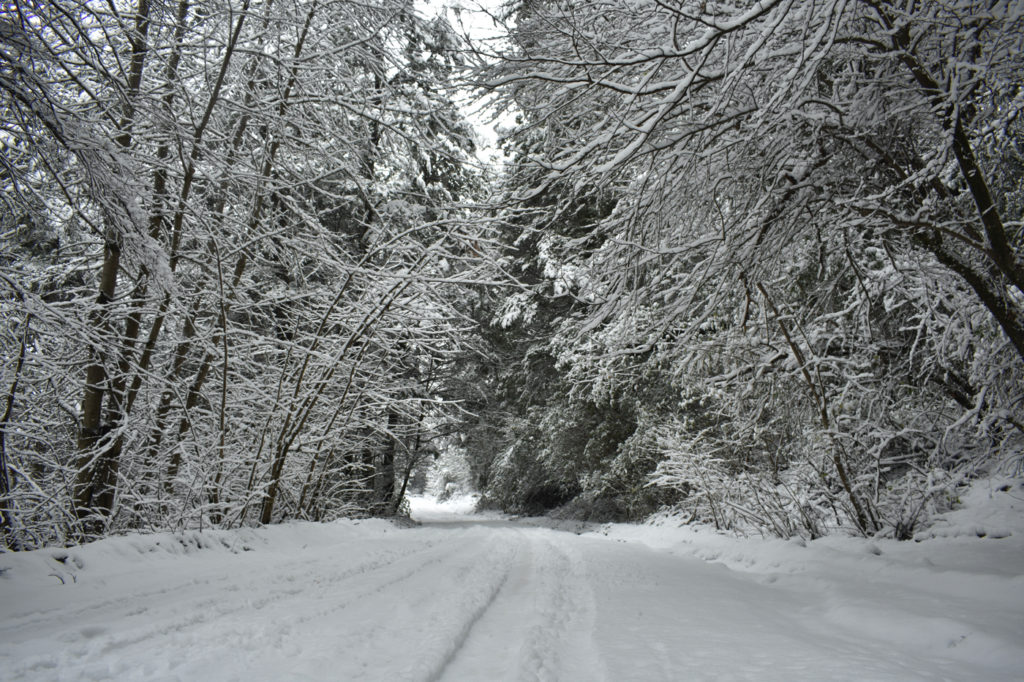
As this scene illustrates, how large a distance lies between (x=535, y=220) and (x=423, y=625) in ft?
9.61

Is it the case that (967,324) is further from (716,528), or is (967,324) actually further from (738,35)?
(716,528)

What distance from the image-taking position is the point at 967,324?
3.70 m

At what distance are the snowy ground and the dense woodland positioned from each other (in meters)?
0.78

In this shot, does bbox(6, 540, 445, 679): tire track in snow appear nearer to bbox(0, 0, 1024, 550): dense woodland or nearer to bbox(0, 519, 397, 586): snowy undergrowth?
bbox(0, 519, 397, 586): snowy undergrowth

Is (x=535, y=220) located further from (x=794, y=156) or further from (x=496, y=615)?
(x=496, y=615)

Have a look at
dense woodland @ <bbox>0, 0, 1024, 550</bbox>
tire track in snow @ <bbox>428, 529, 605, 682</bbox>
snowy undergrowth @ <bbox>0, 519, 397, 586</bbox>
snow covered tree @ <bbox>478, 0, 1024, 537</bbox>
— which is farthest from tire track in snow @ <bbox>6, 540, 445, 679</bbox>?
snow covered tree @ <bbox>478, 0, 1024, 537</bbox>

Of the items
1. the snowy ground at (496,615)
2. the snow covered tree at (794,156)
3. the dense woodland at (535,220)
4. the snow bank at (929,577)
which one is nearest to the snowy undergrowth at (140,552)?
the snowy ground at (496,615)

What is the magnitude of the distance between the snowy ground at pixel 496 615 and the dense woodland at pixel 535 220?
0.78 meters

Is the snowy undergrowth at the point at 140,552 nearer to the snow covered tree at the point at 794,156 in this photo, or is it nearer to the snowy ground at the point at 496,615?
the snowy ground at the point at 496,615

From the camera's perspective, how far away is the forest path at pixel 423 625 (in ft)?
5.96

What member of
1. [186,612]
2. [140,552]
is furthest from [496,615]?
[140,552]

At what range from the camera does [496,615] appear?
2.76m

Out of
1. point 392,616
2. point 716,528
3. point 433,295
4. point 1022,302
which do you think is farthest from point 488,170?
point 716,528

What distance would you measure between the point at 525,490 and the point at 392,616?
16296mm
